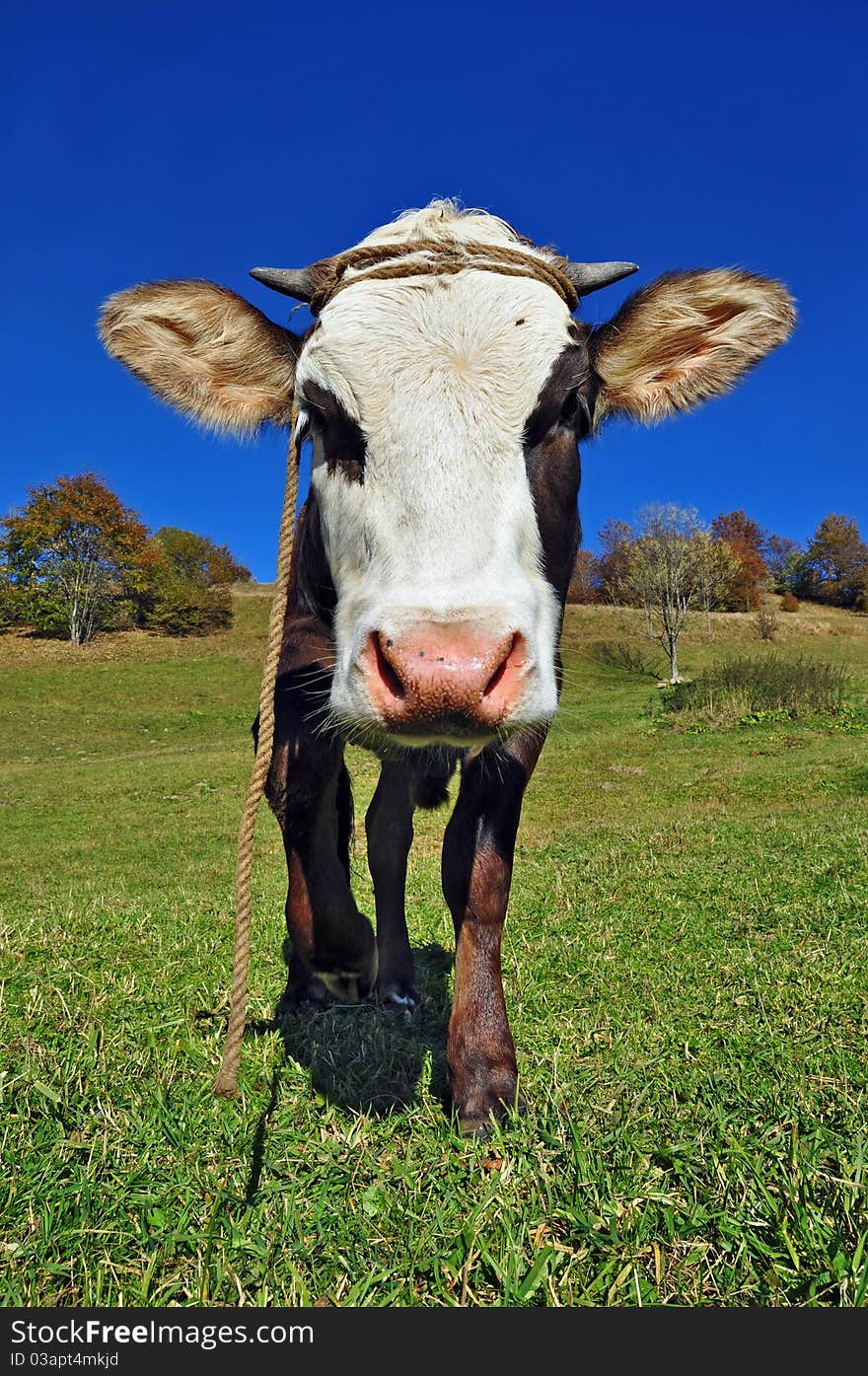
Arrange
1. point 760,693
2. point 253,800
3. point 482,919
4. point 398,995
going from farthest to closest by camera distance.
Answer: point 760,693 → point 398,995 → point 482,919 → point 253,800

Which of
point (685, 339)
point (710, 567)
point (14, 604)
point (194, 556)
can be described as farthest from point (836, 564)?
point (685, 339)

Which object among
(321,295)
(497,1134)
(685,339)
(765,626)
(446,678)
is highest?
(765,626)

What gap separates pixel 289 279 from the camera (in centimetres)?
323

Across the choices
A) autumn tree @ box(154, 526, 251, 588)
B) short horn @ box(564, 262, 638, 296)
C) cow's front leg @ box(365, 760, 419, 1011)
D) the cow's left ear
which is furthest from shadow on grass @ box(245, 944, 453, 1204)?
autumn tree @ box(154, 526, 251, 588)

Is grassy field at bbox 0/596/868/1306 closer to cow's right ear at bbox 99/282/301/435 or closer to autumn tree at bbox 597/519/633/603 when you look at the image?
cow's right ear at bbox 99/282/301/435

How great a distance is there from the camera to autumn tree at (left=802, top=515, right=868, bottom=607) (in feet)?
227

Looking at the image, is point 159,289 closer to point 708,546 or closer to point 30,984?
point 30,984

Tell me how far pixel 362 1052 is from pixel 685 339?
333cm

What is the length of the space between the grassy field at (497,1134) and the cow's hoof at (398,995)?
5.3 inches

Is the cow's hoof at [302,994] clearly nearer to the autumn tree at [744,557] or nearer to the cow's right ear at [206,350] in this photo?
the cow's right ear at [206,350]

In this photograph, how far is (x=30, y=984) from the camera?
11.8 ft

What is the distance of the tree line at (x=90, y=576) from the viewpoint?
132 feet

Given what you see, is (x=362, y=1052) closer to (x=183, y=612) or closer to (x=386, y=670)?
(x=386, y=670)

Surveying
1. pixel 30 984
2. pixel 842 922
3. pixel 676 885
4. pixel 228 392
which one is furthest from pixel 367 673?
pixel 676 885
